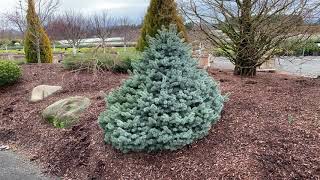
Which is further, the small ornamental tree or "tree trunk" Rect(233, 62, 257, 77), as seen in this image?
"tree trunk" Rect(233, 62, 257, 77)

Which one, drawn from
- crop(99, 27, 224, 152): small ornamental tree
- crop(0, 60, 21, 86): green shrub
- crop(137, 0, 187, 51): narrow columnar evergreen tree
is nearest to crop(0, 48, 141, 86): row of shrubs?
crop(0, 60, 21, 86): green shrub

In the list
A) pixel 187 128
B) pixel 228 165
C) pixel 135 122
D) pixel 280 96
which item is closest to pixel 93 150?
pixel 135 122

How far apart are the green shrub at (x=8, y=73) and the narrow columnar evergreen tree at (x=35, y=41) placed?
2.53 meters

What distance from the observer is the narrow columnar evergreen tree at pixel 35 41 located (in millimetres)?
10336

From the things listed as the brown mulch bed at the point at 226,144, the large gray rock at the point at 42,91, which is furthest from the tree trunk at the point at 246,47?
the large gray rock at the point at 42,91

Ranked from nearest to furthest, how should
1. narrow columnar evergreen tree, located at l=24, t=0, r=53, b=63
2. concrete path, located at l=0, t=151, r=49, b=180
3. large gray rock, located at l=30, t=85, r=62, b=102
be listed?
concrete path, located at l=0, t=151, r=49, b=180 < large gray rock, located at l=30, t=85, r=62, b=102 < narrow columnar evergreen tree, located at l=24, t=0, r=53, b=63

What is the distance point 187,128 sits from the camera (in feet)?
12.2

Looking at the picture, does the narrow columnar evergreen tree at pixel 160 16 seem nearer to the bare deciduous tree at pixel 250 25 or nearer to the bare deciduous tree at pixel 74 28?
the bare deciduous tree at pixel 250 25

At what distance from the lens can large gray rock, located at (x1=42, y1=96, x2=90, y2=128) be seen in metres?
5.19

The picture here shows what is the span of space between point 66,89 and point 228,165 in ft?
13.5

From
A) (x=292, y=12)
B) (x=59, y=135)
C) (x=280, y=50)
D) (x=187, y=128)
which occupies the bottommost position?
(x=59, y=135)

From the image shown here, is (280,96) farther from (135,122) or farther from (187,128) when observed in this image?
(135,122)

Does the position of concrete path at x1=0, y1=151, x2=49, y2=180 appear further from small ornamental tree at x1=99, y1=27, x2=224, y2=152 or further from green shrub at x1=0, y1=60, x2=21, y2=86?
green shrub at x1=0, y1=60, x2=21, y2=86

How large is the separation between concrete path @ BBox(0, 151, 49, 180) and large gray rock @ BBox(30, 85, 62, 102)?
178cm
